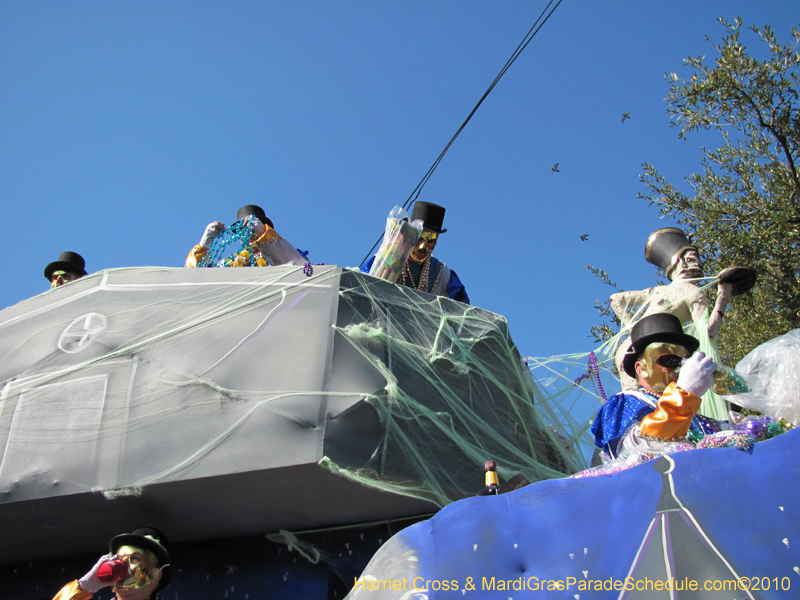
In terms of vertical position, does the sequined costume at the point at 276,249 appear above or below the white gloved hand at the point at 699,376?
above

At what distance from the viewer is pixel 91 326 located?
15.2 ft

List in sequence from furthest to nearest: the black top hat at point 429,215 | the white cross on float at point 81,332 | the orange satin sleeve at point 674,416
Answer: the black top hat at point 429,215, the white cross on float at point 81,332, the orange satin sleeve at point 674,416

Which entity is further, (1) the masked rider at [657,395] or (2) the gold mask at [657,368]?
(2) the gold mask at [657,368]

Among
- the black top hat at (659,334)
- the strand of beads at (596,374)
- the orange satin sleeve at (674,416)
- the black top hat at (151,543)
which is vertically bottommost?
the black top hat at (151,543)

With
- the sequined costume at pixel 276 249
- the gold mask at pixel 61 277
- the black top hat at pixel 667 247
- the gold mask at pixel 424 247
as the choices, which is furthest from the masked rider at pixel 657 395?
the gold mask at pixel 61 277

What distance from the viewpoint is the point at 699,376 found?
3234 mm

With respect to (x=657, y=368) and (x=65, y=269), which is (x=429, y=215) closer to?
(x=657, y=368)

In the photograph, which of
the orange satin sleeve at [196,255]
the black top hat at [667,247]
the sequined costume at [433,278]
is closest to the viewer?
the black top hat at [667,247]

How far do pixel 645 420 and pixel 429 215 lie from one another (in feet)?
10.7

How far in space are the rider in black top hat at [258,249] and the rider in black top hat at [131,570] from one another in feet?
7.60

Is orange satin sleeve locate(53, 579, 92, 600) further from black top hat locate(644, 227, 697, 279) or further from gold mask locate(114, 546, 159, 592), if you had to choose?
black top hat locate(644, 227, 697, 279)

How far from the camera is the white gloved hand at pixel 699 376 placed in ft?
10.6

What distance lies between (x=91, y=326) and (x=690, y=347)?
361 centimetres

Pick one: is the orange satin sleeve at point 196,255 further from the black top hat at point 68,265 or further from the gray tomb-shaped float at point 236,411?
the black top hat at point 68,265
